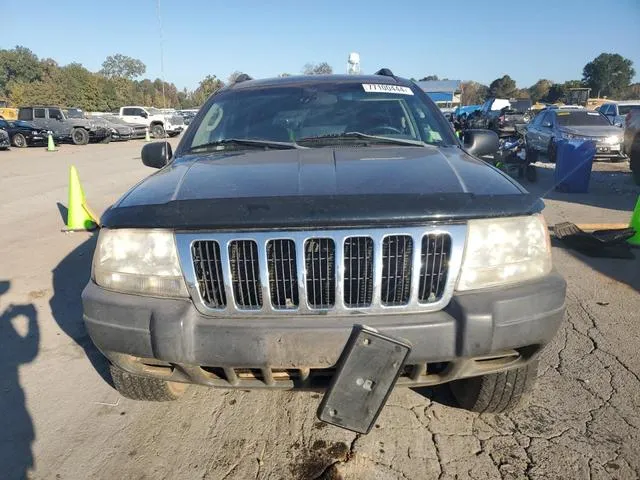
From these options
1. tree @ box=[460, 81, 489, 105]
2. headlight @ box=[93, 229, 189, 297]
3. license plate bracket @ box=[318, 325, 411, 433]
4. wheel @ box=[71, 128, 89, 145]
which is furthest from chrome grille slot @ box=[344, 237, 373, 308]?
tree @ box=[460, 81, 489, 105]

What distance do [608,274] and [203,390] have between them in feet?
13.6

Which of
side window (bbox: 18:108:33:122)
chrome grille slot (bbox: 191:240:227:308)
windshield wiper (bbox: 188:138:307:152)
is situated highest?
side window (bbox: 18:108:33:122)

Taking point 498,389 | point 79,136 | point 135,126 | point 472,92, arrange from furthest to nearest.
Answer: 1. point 472,92
2. point 135,126
3. point 79,136
4. point 498,389

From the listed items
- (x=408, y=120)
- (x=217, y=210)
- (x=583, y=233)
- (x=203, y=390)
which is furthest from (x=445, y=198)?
(x=583, y=233)

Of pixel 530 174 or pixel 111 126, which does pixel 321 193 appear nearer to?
pixel 530 174

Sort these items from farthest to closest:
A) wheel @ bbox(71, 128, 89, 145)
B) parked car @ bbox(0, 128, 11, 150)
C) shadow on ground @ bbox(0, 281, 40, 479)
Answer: wheel @ bbox(71, 128, 89, 145), parked car @ bbox(0, 128, 11, 150), shadow on ground @ bbox(0, 281, 40, 479)

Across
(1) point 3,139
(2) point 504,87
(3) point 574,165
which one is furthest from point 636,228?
(2) point 504,87

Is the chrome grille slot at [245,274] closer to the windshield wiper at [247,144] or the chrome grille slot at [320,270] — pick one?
the chrome grille slot at [320,270]

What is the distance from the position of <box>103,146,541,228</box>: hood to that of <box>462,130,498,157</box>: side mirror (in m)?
0.75

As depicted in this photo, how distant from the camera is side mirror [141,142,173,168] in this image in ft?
11.0

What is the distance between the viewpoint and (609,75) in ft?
222

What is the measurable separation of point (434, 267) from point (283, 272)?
62cm

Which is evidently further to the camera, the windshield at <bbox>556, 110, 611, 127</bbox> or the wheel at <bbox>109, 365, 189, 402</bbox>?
the windshield at <bbox>556, 110, 611, 127</bbox>

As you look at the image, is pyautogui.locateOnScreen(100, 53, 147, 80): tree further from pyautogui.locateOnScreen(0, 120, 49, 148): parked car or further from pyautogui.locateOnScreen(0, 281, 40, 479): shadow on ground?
pyautogui.locateOnScreen(0, 281, 40, 479): shadow on ground
